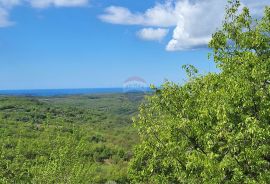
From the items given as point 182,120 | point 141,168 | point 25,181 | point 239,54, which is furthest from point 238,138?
point 25,181

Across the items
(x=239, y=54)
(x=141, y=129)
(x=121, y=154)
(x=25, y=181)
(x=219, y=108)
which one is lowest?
(x=121, y=154)

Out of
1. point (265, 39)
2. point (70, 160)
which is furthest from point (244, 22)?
point (70, 160)

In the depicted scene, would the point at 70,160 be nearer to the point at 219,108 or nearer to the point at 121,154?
the point at 219,108

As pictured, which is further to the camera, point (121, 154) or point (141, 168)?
point (121, 154)

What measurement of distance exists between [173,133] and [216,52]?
6899 mm

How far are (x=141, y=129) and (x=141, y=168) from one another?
11.9 feet

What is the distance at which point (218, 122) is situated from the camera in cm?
2100

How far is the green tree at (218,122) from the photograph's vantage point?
788 inches

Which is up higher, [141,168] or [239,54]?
[239,54]

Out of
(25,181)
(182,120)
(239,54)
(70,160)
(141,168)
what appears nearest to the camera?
(182,120)

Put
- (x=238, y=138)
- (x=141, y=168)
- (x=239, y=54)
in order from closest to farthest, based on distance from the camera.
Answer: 1. (x=238, y=138)
2. (x=239, y=54)
3. (x=141, y=168)

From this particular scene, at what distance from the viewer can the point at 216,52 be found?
1101 inches

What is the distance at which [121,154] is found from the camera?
169750mm

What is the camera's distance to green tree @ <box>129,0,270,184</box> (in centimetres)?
2002
